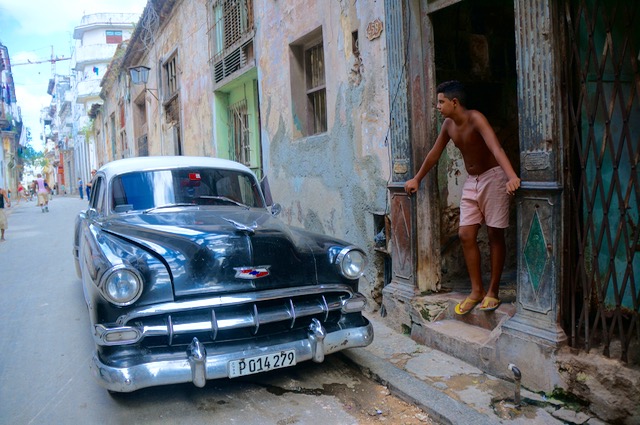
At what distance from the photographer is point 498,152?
3.71m

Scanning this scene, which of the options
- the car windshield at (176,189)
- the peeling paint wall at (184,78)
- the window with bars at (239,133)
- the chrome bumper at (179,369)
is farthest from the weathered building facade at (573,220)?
the peeling paint wall at (184,78)

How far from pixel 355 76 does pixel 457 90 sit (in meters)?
1.86

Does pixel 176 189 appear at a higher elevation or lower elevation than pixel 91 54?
lower

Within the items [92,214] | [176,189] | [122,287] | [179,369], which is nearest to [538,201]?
[179,369]

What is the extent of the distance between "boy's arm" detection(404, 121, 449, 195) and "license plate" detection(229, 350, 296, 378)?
6.15 feet

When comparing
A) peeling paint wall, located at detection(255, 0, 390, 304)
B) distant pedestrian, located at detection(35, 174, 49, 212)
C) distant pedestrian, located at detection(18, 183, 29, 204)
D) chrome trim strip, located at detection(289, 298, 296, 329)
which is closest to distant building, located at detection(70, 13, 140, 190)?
distant pedestrian, located at detection(18, 183, 29, 204)

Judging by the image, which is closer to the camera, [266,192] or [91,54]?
[266,192]

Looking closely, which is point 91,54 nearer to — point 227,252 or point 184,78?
point 184,78

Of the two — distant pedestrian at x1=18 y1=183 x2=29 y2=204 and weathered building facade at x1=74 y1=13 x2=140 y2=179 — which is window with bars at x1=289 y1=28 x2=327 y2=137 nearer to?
distant pedestrian at x1=18 y1=183 x2=29 y2=204

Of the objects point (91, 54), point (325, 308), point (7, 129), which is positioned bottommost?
point (325, 308)

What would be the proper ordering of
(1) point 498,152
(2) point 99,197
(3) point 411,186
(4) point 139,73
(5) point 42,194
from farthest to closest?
(5) point 42,194 < (4) point 139,73 < (2) point 99,197 < (3) point 411,186 < (1) point 498,152

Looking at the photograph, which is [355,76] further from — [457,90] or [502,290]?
[502,290]

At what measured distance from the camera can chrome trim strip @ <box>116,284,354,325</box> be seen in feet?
10.0

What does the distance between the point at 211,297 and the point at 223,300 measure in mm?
77
